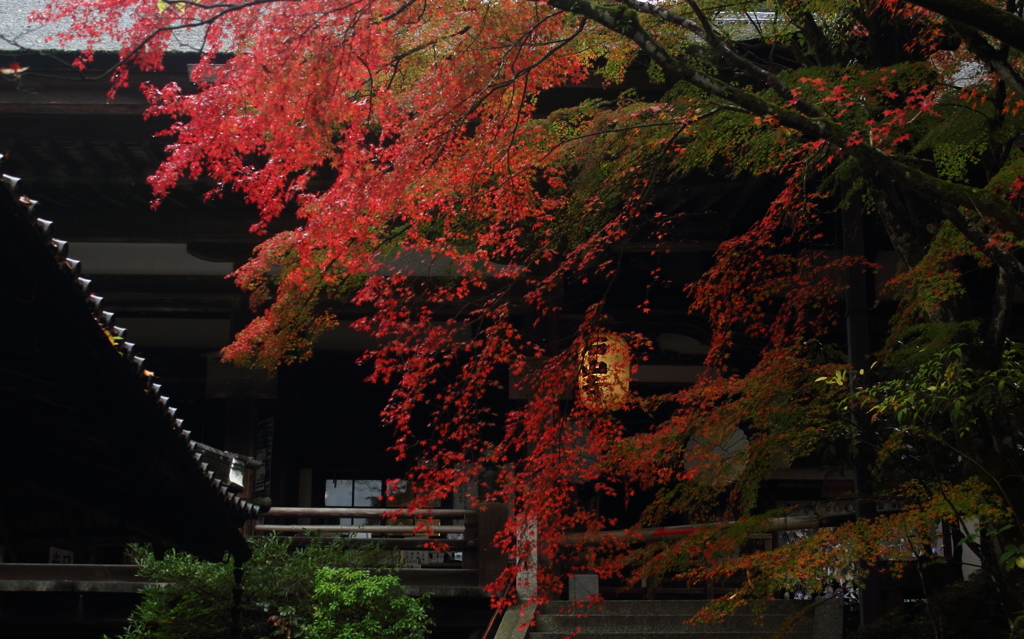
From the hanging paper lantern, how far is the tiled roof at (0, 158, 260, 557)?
285cm

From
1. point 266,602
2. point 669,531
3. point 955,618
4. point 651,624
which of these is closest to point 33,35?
point 266,602

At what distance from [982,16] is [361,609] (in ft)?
21.9

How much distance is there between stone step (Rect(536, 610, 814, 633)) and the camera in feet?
27.5

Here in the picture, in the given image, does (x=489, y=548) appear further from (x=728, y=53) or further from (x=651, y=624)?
(x=728, y=53)

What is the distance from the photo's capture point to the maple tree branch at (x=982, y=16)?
360 centimetres

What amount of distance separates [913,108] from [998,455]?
2229 mm

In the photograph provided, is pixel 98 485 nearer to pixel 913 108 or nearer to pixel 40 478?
pixel 40 478

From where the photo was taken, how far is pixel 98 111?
8.80 m

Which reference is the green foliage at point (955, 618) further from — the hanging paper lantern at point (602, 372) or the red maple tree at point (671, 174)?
the hanging paper lantern at point (602, 372)

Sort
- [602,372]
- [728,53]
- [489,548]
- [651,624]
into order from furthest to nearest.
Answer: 1. [489,548]
2. [651,624]
3. [602,372]
4. [728,53]

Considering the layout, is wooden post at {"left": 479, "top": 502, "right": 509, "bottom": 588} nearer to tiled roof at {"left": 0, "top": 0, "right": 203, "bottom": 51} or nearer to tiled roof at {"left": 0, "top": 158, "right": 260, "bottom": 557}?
tiled roof at {"left": 0, "top": 158, "right": 260, "bottom": 557}

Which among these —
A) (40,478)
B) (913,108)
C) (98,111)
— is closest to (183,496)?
(40,478)

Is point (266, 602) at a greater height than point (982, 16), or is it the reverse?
point (982, 16)

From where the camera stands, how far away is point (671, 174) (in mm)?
6926
